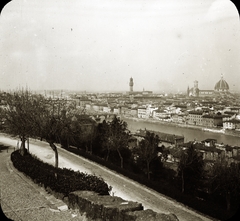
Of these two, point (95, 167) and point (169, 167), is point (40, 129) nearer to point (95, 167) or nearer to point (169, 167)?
point (95, 167)

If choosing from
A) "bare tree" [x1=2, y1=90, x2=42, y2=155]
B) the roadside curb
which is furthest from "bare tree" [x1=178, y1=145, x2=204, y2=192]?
the roadside curb

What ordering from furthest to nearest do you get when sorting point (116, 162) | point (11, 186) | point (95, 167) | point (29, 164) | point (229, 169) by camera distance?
point (116, 162) → point (229, 169) → point (95, 167) → point (29, 164) → point (11, 186)

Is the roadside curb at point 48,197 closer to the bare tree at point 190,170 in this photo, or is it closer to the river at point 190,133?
the bare tree at point 190,170

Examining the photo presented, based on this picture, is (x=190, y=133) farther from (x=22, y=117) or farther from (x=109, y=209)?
(x=109, y=209)

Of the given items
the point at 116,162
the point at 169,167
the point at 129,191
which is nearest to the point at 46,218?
the point at 129,191

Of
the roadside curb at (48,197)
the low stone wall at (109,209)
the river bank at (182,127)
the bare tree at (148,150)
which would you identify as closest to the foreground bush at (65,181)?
the roadside curb at (48,197)

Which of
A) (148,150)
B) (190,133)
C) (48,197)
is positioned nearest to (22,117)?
(48,197)
